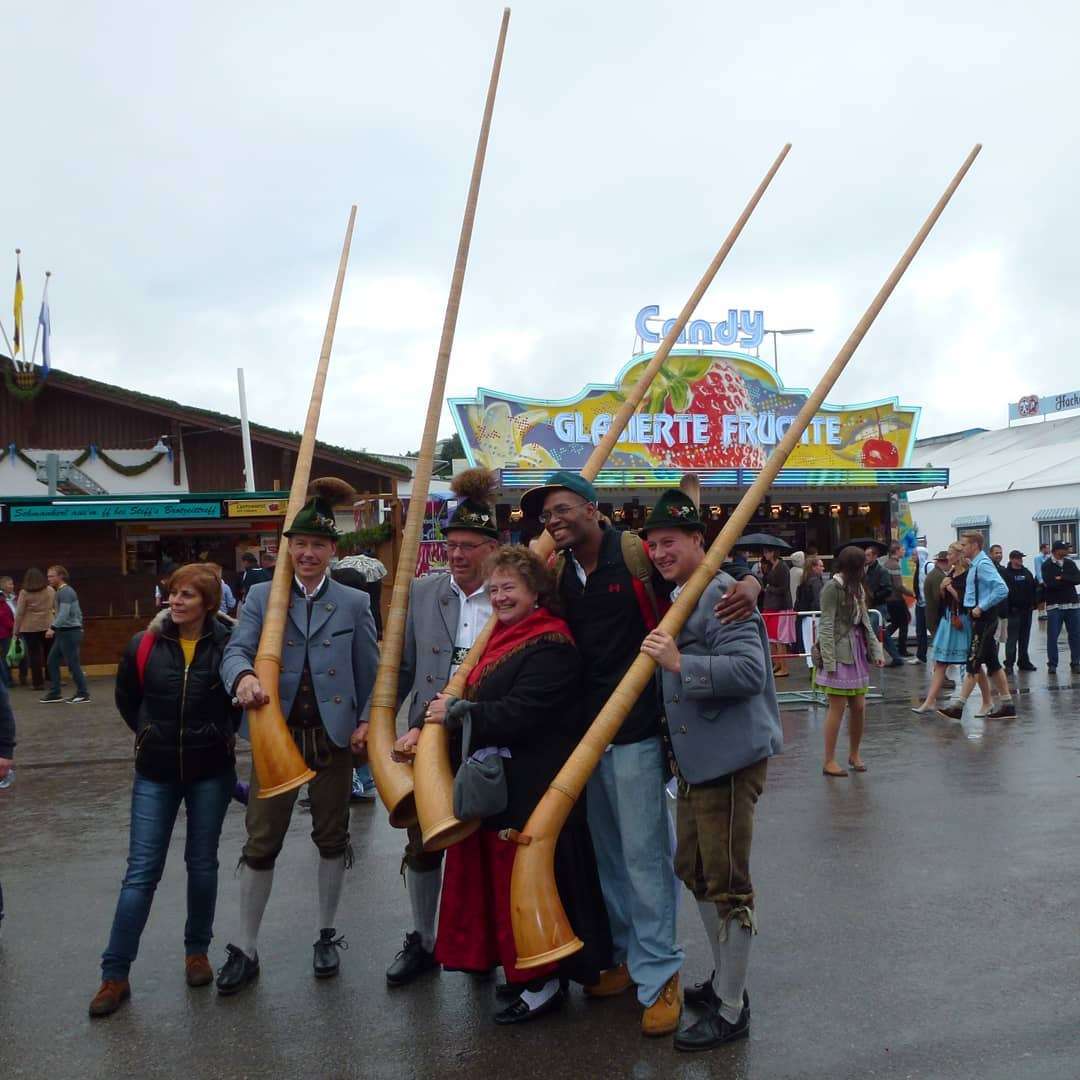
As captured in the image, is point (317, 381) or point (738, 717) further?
point (317, 381)

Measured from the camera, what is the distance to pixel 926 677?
46.2ft

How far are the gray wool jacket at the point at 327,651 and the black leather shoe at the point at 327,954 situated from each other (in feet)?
2.67

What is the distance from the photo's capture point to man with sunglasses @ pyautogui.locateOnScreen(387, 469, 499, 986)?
450 cm

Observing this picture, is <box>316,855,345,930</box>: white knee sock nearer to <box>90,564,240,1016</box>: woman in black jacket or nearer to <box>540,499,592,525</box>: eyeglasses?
<box>90,564,240,1016</box>: woman in black jacket

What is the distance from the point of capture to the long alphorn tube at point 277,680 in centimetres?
414

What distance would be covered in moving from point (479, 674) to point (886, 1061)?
186 cm

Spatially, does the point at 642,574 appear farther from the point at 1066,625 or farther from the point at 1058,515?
the point at 1058,515

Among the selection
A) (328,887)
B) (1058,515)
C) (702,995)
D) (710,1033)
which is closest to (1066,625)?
(702,995)

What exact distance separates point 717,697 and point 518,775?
→ 0.79m

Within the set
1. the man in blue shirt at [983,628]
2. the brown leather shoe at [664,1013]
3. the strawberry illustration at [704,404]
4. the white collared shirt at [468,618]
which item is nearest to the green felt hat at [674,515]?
the white collared shirt at [468,618]

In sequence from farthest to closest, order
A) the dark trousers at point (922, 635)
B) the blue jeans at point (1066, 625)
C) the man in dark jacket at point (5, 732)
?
1. the dark trousers at point (922, 635)
2. the blue jeans at point (1066, 625)
3. the man in dark jacket at point (5, 732)

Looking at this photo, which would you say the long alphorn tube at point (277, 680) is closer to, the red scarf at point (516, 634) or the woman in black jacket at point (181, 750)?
the woman in black jacket at point (181, 750)

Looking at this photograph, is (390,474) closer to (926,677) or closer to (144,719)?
(926,677)

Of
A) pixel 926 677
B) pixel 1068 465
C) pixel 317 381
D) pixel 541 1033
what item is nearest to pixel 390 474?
pixel 926 677
